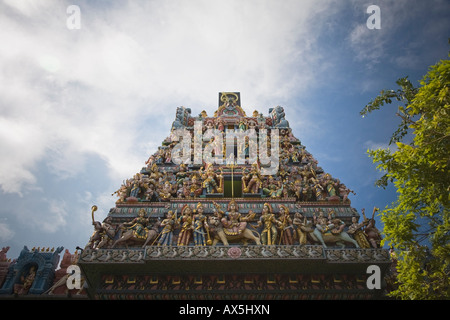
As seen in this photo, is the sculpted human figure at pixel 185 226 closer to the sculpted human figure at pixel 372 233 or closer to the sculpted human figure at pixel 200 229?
the sculpted human figure at pixel 200 229

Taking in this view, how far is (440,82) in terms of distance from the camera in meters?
7.88

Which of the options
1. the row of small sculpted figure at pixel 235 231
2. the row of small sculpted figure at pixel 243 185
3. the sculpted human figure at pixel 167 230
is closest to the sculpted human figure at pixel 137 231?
the row of small sculpted figure at pixel 235 231

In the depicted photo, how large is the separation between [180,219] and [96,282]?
3.77 metres

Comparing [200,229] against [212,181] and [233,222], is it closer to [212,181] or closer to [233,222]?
[233,222]

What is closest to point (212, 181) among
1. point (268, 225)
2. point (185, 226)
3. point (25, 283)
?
point (185, 226)

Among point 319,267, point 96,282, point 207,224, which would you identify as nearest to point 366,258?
point 319,267

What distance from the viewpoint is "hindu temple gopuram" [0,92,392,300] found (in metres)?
10.8

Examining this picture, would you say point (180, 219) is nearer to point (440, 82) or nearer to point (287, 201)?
point (287, 201)

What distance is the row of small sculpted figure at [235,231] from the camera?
1206cm

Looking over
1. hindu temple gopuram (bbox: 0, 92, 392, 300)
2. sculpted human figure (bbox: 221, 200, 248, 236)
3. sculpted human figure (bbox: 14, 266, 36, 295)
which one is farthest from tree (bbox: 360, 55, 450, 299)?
sculpted human figure (bbox: 14, 266, 36, 295)

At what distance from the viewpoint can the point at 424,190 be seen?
834cm

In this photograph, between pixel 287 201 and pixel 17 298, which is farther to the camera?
pixel 287 201

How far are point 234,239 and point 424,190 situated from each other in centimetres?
667
